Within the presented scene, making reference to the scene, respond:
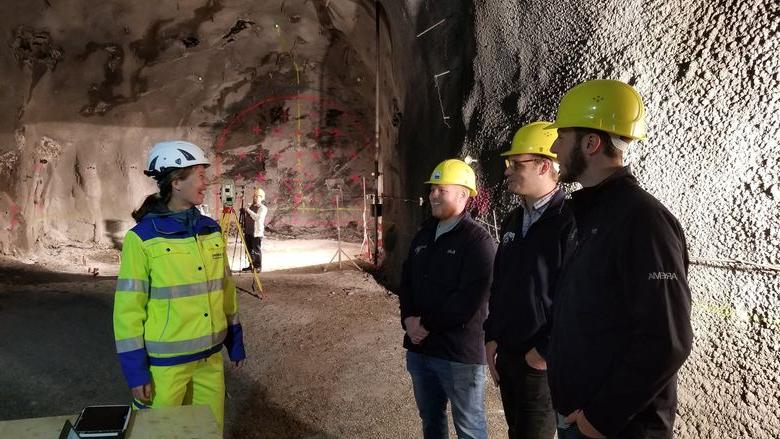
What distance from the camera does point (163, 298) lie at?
218 cm

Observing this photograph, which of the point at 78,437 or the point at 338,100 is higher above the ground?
the point at 338,100

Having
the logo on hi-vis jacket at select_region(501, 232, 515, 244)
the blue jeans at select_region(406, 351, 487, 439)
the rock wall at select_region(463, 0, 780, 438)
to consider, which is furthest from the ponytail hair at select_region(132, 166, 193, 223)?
the rock wall at select_region(463, 0, 780, 438)

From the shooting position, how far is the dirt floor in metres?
3.43

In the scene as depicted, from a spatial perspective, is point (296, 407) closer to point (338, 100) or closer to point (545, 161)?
point (545, 161)

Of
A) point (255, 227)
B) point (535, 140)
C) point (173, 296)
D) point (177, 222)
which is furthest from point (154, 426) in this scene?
point (255, 227)

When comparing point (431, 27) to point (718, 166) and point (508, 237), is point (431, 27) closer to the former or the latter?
point (718, 166)

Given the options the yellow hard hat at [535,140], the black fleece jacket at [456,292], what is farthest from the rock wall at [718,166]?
the black fleece jacket at [456,292]

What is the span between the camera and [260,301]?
244 inches

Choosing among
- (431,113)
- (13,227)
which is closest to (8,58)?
(13,227)

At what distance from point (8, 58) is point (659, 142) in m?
10.0

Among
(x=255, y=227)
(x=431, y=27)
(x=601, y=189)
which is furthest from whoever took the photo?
(x=255, y=227)

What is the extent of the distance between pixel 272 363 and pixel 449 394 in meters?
2.37

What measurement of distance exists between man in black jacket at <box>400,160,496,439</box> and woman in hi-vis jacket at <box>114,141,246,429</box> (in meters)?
0.97

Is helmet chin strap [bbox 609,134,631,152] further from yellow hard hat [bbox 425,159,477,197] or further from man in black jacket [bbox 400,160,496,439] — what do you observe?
yellow hard hat [bbox 425,159,477,197]
